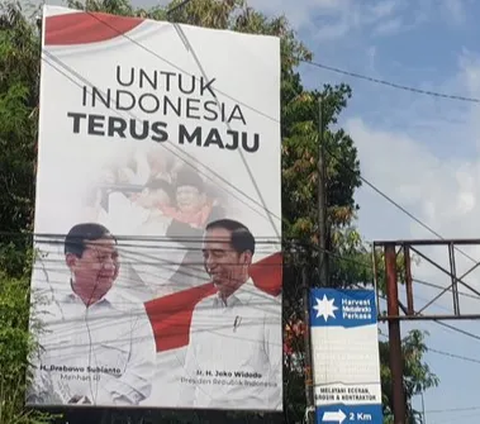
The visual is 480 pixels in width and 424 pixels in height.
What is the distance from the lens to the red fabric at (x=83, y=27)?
63.5ft

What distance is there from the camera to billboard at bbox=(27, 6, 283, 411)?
18.2 m

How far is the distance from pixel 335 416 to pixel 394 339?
5.66 feet

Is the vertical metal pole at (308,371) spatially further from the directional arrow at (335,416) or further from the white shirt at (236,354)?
the white shirt at (236,354)

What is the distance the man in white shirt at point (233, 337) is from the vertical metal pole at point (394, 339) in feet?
6.67

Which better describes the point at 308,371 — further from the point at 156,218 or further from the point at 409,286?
the point at 156,218

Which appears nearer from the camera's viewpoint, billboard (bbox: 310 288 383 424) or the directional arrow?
the directional arrow

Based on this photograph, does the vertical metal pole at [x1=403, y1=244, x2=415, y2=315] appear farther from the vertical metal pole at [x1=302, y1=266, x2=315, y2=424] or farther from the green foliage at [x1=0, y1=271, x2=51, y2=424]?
the green foliage at [x1=0, y1=271, x2=51, y2=424]

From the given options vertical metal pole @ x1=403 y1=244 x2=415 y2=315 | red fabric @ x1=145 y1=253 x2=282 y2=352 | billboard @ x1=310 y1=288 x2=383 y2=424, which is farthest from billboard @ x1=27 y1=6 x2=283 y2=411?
vertical metal pole @ x1=403 y1=244 x2=415 y2=315

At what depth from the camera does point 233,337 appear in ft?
62.2

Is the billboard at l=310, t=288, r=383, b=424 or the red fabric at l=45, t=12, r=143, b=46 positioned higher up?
the red fabric at l=45, t=12, r=143, b=46

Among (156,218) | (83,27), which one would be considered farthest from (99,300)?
(83,27)

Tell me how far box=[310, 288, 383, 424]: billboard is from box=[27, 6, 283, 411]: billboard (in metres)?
0.78

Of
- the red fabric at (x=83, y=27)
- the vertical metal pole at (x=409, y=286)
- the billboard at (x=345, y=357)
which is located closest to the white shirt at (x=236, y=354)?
the billboard at (x=345, y=357)

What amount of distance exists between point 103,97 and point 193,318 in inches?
171
